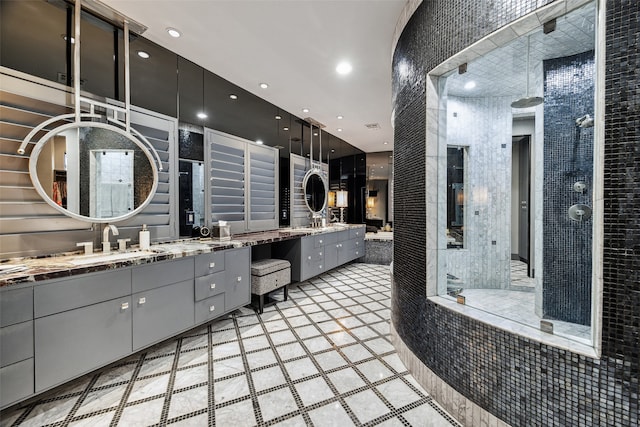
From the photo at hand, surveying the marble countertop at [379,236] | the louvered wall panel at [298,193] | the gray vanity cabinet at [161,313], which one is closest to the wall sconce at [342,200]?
the marble countertop at [379,236]

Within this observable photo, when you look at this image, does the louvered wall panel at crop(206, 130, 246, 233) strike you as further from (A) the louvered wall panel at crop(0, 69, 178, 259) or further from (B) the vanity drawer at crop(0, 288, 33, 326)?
(B) the vanity drawer at crop(0, 288, 33, 326)

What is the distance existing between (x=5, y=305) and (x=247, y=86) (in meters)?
3.13

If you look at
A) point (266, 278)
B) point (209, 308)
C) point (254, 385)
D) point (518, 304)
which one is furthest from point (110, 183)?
point (518, 304)

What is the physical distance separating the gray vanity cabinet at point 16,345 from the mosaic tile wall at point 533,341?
2.43 m

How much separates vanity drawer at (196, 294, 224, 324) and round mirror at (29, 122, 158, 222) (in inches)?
41.9

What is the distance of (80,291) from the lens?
1.62 metres

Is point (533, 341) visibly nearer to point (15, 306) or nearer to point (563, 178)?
point (563, 178)

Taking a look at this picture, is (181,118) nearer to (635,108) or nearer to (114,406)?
(114,406)

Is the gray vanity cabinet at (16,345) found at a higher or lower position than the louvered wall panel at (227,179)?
lower

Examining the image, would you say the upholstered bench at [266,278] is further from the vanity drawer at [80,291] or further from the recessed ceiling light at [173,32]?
the recessed ceiling light at [173,32]

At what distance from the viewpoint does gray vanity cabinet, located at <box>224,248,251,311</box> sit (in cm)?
265

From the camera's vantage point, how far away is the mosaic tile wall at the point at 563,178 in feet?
5.65

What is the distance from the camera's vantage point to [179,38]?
7.97 ft

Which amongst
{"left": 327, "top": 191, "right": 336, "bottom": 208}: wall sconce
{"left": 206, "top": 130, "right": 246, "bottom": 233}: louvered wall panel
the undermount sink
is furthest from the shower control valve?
{"left": 327, "top": 191, "right": 336, "bottom": 208}: wall sconce
